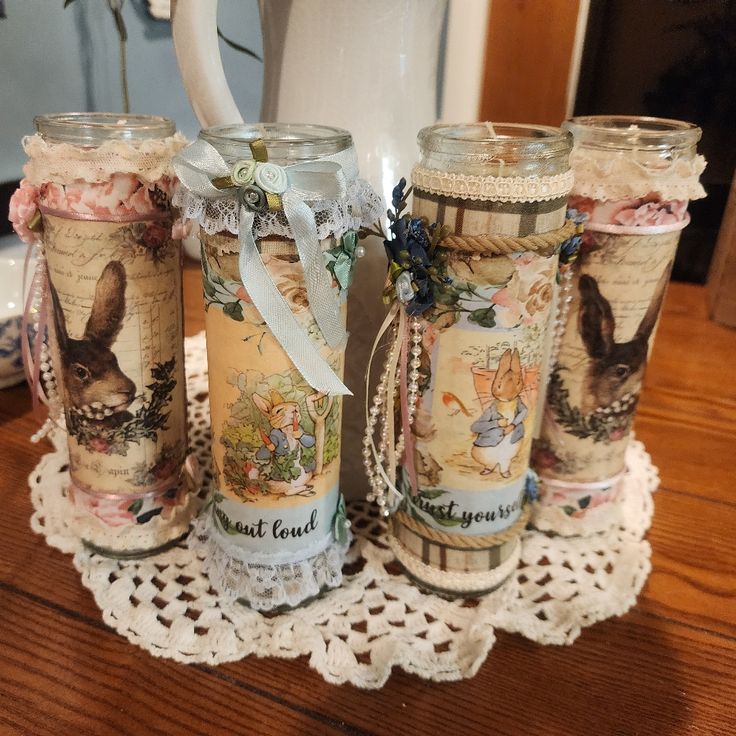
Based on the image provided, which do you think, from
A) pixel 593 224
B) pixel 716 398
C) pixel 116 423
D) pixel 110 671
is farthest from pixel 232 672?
pixel 716 398

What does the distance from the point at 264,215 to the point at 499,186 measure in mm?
121

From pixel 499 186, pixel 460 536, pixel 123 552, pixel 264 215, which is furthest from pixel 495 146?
pixel 123 552

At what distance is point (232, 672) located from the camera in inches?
14.9

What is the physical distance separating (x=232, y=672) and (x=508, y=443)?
8.0 inches

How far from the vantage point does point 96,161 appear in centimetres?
38

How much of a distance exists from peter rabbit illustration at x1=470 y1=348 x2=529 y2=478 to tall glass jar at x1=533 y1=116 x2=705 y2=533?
71 millimetres

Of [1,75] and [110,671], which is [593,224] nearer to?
[110,671]

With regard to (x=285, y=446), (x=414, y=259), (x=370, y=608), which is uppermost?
(x=414, y=259)

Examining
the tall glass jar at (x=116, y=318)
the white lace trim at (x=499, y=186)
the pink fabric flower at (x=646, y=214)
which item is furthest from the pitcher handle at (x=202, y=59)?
the pink fabric flower at (x=646, y=214)

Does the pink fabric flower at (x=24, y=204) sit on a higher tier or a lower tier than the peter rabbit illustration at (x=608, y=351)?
higher

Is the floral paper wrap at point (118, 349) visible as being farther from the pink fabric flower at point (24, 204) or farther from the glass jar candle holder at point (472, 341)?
the glass jar candle holder at point (472, 341)

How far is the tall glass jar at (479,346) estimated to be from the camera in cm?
36

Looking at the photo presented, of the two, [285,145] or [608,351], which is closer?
[285,145]

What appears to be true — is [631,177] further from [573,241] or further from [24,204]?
[24,204]
